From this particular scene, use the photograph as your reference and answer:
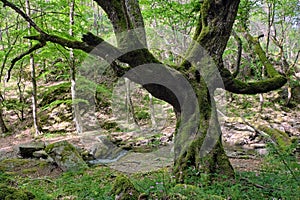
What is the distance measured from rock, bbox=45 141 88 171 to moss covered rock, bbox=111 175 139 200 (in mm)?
3796

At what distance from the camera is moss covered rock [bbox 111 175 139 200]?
317 centimetres

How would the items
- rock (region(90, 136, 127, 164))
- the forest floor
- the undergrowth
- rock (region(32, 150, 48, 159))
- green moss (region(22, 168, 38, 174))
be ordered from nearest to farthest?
the undergrowth
green moss (region(22, 168, 38, 174))
the forest floor
rock (region(32, 150, 48, 159))
rock (region(90, 136, 127, 164))

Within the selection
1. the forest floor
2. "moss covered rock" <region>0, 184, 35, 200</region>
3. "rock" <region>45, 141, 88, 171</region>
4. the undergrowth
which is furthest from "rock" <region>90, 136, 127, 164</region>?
"moss covered rock" <region>0, 184, 35, 200</region>

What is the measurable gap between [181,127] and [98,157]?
4.96m

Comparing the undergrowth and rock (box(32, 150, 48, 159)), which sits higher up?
the undergrowth

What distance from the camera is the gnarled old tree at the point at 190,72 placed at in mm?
4230

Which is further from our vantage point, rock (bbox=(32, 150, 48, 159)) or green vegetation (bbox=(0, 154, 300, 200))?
rock (bbox=(32, 150, 48, 159))

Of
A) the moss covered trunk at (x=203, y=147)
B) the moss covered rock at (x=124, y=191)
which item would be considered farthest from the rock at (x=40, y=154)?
the moss covered rock at (x=124, y=191)

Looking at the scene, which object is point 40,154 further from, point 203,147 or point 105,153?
point 203,147

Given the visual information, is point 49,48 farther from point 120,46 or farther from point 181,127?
point 181,127

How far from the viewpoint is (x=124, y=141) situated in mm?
11461

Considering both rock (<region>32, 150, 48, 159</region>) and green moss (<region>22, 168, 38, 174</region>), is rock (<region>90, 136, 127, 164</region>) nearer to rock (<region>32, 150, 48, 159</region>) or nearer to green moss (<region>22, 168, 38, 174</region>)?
rock (<region>32, 150, 48, 159</region>)

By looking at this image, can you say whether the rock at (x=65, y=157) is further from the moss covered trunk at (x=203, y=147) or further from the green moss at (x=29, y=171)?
the moss covered trunk at (x=203, y=147)

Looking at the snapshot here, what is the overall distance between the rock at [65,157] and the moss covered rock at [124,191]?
3.80m
